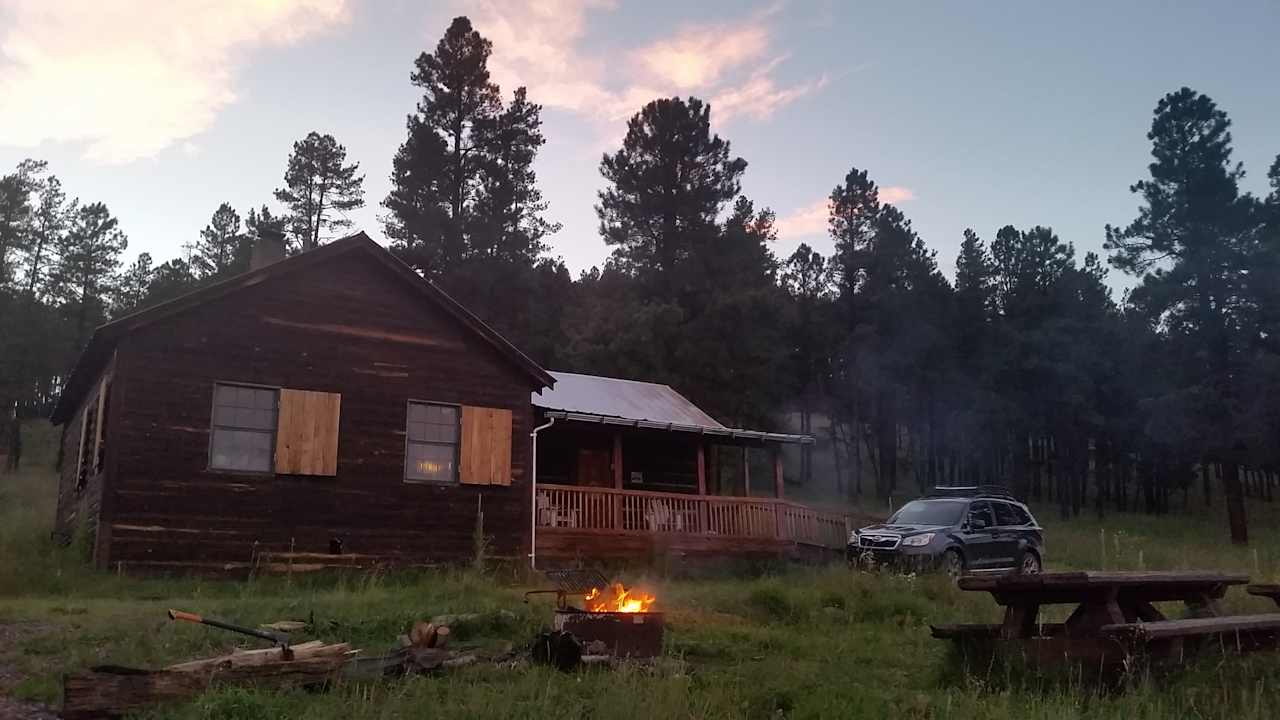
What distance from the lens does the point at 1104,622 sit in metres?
7.90

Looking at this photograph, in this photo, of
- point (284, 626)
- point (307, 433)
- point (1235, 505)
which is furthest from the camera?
point (1235, 505)

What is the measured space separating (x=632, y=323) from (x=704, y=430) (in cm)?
2045

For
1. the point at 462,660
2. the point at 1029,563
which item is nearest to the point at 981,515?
the point at 1029,563

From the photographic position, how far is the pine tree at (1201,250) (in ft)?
119

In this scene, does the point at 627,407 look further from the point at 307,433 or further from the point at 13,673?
the point at 13,673

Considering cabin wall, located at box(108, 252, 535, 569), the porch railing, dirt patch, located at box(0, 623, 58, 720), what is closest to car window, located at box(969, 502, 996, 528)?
the porch railing

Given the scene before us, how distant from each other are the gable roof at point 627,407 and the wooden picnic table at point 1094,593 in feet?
43.6

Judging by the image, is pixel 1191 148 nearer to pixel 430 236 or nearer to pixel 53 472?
pixel 430 236

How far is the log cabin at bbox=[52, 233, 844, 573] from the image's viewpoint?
613 inches

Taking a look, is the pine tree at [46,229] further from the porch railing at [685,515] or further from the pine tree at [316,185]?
the porch railing at [685,515]

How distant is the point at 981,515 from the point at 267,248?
14920 millimetres

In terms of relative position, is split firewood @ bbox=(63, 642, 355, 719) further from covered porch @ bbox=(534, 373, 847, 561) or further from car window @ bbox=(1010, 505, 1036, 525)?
car window @ bbox=(1010, 505, 1036, 525)

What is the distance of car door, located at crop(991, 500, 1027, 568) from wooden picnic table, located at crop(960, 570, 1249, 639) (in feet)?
31.2

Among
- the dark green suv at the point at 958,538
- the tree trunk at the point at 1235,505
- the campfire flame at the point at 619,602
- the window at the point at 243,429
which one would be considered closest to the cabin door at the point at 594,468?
the dark green suv at the point at 958,538
